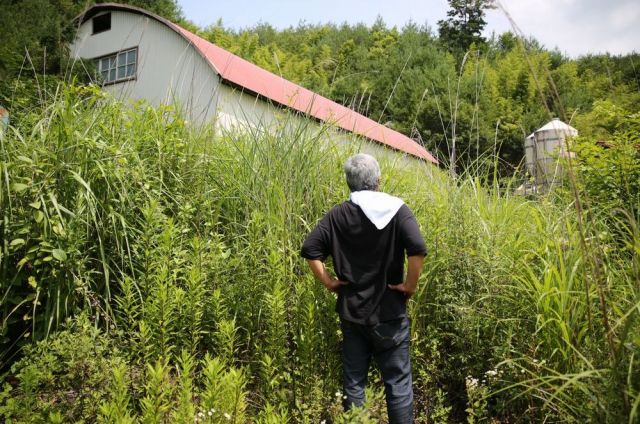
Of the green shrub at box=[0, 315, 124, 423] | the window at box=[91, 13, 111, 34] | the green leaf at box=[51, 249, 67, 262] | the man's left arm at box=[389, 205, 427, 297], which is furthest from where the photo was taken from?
the window at box=[91, 13, 111, 34]

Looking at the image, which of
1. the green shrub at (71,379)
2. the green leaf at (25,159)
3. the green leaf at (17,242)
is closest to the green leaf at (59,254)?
the green leaf at (17,242)

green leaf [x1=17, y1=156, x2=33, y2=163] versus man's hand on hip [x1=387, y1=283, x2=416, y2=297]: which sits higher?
man's hand on hip [x1=387, y1=283, x2=416, y2=297]

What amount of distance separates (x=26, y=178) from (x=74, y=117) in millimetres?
612

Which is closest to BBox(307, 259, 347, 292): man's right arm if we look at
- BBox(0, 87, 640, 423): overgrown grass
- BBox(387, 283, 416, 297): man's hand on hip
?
BBox(0, 87, 640, 423): overgrown grass


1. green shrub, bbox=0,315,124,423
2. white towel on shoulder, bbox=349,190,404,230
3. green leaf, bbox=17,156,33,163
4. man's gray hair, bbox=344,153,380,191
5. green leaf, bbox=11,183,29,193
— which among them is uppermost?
man's gray hair, bbox=344,153,380,191

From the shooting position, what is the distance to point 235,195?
155 inches

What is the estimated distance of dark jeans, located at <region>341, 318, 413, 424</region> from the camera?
8.80ft

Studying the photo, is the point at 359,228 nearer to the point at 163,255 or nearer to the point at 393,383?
the point at 393,383

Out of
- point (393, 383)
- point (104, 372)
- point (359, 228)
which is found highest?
point (359, 228)

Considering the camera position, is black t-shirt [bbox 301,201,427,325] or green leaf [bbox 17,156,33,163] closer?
black t-shirt [bbox 301,201,427,325]

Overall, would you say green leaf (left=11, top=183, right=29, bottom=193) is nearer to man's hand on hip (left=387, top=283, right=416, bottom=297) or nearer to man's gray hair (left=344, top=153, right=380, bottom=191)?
man's gray hair (left=344, top=153, right=380, bottom=191)

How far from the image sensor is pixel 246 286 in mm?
3203

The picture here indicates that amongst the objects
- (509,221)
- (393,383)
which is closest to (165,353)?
(393,383)

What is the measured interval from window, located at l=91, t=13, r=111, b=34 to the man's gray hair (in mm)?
20288
